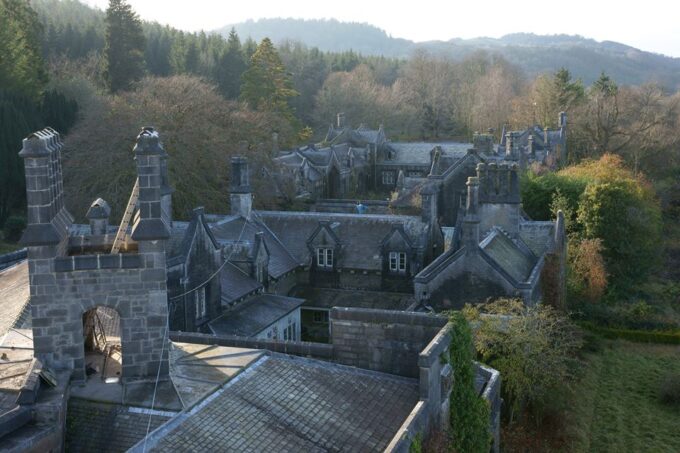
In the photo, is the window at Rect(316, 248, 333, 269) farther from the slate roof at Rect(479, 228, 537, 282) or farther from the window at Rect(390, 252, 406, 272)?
the slate roof at Rect(479, 228, 537, 282)

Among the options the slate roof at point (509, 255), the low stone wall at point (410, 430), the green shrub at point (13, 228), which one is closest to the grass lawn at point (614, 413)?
the slate roof at point (509, 255)

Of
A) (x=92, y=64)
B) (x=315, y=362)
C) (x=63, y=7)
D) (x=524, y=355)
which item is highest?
(x=63, y=7)

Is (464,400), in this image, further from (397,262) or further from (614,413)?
(397,262)

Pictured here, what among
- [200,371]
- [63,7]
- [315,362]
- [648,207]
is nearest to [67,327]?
[200,371]

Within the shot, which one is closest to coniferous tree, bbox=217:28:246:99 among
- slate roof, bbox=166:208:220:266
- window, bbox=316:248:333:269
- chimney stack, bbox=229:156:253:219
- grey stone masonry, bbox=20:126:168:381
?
chimney stack, bbox=229:156:253:219

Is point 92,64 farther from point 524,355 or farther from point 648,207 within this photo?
point 524,355

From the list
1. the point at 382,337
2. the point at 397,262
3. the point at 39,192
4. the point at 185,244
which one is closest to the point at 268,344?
the point at 382,337

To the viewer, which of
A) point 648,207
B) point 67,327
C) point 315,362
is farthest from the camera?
point 648,207
